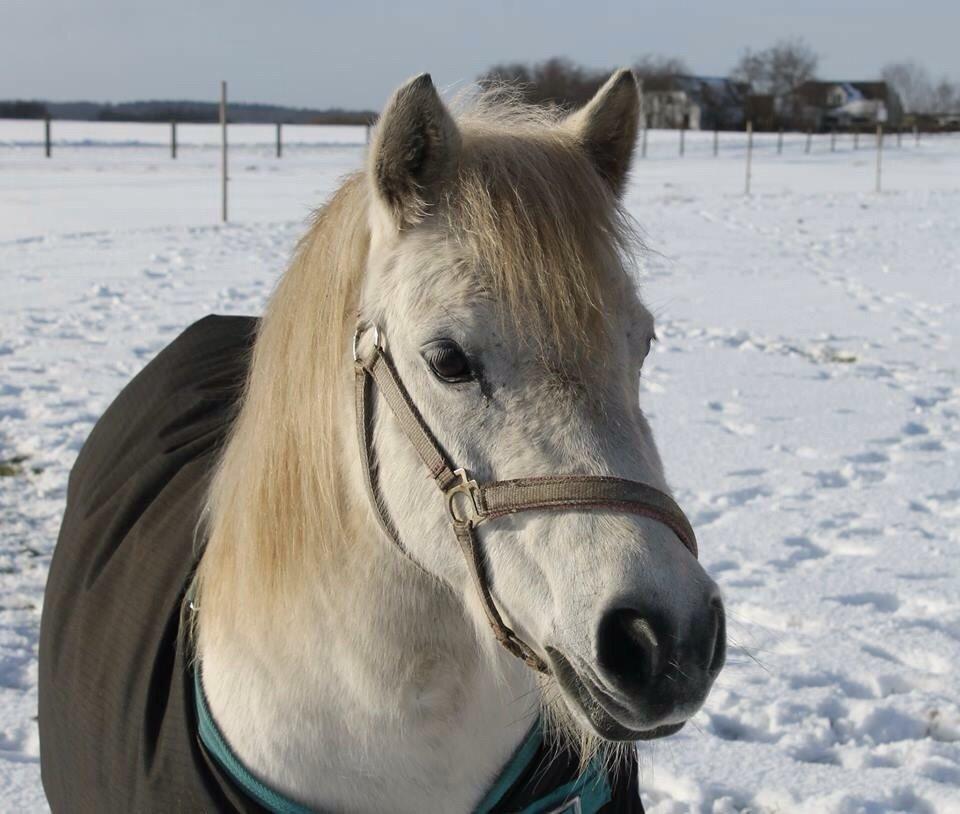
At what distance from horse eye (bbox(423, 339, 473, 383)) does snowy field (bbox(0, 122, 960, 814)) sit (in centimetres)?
68

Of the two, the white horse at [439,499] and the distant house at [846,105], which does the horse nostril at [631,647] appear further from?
the distant house at [846,105]

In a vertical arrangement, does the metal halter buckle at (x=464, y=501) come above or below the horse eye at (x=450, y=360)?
below

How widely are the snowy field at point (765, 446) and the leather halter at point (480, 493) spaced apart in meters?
0.47

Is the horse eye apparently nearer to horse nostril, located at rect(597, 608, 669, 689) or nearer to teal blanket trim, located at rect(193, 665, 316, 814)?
horse nostril, located at rect(597, 608, 669, 689)

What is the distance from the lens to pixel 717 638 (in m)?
1.30

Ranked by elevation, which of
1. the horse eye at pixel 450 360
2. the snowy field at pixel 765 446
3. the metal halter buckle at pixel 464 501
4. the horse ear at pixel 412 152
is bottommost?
the snowy field at pixel 765 446

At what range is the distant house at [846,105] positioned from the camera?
58188mm

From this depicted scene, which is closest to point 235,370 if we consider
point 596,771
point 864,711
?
point 596,771

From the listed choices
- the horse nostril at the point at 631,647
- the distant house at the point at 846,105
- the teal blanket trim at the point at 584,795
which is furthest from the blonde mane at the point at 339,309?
the distant house at the point at 846,105

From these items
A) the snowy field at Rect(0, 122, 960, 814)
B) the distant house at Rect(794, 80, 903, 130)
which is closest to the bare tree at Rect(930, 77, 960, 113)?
the distant house at Rect(794, 80, 903, 130)

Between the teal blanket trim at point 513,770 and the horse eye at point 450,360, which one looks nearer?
the horse eye at point 450,360

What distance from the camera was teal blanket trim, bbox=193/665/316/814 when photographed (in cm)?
159

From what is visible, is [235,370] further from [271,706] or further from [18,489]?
[18,489]

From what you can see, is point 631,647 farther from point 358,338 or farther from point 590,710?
point 358,338
